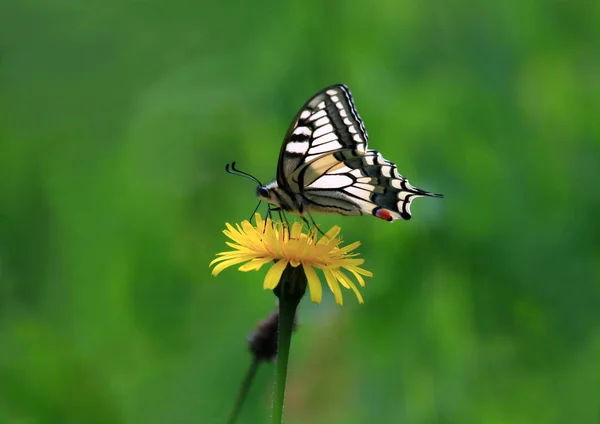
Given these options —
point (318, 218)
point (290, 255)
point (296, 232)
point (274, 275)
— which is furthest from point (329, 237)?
point (318, 218)

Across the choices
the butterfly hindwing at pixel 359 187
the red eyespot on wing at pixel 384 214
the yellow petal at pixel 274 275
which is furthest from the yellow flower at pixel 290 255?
the butterfly hindwing at pixel 359 187

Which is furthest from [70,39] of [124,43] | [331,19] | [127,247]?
[127,247]

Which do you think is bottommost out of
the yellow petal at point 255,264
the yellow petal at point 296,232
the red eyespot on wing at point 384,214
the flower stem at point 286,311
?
the flower stem at point 286,311

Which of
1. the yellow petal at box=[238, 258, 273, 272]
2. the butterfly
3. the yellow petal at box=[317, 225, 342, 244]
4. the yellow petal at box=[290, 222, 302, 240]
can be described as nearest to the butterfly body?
the butterfly

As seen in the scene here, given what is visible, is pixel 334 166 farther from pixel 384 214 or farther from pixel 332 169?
pixel 384 214

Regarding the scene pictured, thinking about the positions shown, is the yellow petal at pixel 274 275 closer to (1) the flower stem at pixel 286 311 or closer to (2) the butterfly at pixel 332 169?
(1) the flower stem at pixel 286 311

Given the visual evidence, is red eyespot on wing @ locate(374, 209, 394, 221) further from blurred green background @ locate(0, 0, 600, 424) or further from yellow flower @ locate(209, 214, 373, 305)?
blurred green background @ locate(0, 0, 600, 424)
